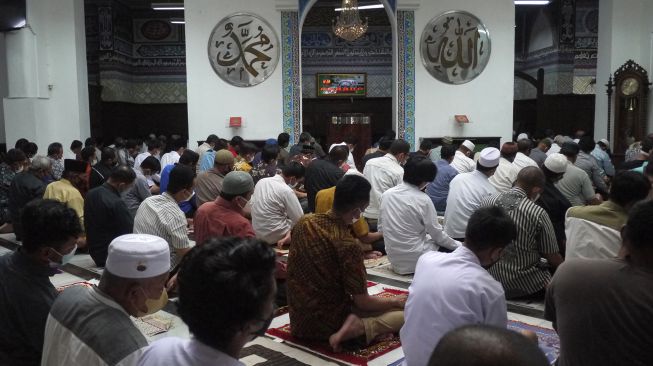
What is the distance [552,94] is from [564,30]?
132 cm

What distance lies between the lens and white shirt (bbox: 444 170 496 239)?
4438mm

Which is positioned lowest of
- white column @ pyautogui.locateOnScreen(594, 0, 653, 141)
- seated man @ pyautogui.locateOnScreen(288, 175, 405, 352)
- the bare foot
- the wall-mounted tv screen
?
the bare foot

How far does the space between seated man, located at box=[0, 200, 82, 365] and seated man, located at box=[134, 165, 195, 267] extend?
5.59ft

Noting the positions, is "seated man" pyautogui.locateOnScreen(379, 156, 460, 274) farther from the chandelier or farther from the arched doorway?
the arched doorway

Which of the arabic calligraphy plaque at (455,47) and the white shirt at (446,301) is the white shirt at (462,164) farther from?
the white shirt at (446,301)

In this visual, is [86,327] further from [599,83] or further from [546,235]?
[599,83]

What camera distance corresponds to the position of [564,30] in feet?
39.7

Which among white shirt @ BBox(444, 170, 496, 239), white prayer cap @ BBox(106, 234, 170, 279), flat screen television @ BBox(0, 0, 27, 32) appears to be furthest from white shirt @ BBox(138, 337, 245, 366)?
flat screen television @ BBox(0, 0, 27, 32)

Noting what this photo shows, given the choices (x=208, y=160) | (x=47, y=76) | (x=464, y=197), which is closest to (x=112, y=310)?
(x=464, y=197)

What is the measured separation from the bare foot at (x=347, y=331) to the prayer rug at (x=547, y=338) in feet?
2.47

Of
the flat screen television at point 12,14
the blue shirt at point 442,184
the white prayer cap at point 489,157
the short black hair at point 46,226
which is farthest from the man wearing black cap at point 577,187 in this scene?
the flat screen television at point 12,14

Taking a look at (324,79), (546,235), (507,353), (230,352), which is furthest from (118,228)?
(324,79)

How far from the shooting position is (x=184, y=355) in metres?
1.17

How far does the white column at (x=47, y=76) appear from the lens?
8.77 metres
